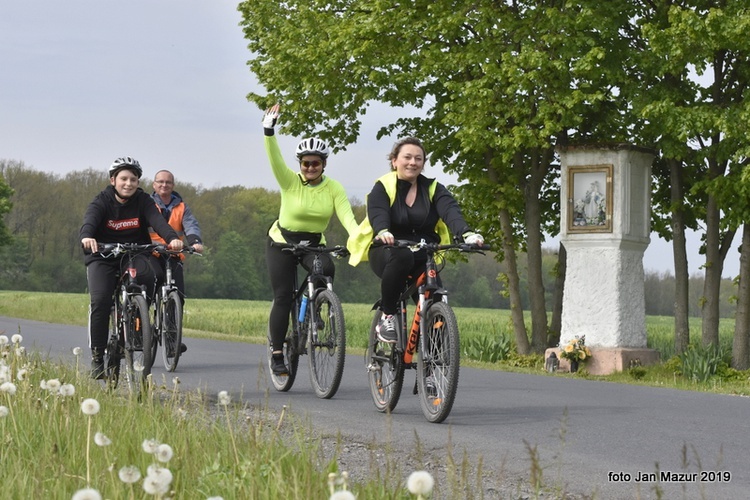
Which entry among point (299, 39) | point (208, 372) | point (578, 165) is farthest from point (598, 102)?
point (208, 372)

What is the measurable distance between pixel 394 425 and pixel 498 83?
49.0 ft

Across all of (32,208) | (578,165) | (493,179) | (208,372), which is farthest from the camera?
(32,208)

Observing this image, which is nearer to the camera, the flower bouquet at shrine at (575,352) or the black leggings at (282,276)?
the black leggings at (282,276)

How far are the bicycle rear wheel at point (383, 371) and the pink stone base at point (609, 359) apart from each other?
11929mm

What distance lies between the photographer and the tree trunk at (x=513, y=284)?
24781 mm

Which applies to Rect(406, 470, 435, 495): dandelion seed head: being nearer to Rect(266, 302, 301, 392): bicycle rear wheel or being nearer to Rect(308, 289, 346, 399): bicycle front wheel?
Rect(308, 289, 346, 399): bicycle front wheel

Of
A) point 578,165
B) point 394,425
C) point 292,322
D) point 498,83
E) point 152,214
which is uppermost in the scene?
point 498,83

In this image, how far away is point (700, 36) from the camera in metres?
19.1

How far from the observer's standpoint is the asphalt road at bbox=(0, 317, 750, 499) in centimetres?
645

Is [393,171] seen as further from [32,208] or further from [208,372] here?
[32,208]

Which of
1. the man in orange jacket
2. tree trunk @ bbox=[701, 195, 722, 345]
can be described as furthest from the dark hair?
tree trunk @ bbox=[701, 195, 722, 345]

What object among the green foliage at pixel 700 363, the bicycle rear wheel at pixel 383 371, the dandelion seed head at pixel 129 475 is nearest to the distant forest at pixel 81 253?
the green foliage at pixel 700 363

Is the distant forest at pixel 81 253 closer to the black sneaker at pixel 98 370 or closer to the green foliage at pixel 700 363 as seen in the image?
the green foliage at pixel 700 363

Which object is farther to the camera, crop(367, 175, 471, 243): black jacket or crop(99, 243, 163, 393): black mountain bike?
crop(99, 243, 163, 393): black mountain bike
